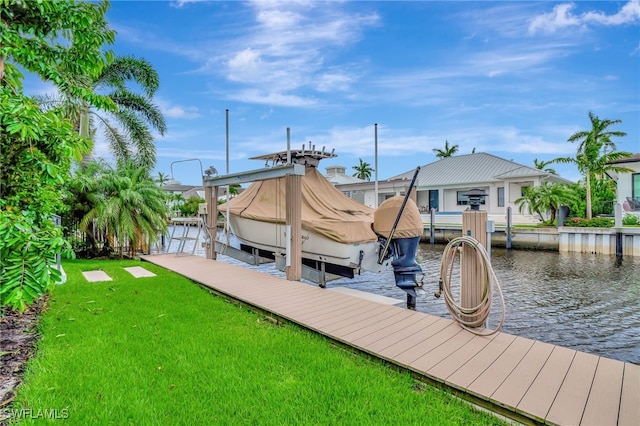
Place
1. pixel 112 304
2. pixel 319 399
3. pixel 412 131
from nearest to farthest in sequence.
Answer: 1. pixel 319 399
2. pixel 112 304
3. pixel 412 131

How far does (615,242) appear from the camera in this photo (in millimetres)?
14883

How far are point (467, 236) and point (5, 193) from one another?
4979 millimetres

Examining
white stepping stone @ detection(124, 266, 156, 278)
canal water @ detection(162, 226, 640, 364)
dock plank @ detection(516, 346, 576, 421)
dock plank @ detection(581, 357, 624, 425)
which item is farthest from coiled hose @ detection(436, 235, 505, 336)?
white stepping stone @ detection(124, 266, 156, 278)

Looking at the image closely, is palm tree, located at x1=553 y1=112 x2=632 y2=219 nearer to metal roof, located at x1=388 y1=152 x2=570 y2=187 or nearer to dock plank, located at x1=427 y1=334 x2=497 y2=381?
metal roof, located at x1=388 y1=152 x2=570 y2=187

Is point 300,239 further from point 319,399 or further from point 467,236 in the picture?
point 319,399

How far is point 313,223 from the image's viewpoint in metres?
7.21

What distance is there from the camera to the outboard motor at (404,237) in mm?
5980

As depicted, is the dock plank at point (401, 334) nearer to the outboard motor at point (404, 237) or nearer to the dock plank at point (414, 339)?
the dock plank at point (414, 339)

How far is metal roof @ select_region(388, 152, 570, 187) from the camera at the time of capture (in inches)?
919

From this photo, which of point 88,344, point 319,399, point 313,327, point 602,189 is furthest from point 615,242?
point 88,344

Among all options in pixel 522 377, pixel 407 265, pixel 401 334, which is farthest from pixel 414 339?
pixel 407 265

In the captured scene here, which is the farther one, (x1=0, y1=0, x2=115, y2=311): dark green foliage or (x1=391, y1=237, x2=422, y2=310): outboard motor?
(x1=391, y1=237, x2=422, y2=310): outboard motor

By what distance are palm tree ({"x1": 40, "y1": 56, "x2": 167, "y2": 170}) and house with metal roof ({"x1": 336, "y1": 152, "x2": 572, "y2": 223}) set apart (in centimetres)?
1139

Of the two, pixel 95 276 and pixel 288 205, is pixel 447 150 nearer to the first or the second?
pixel 288 205
